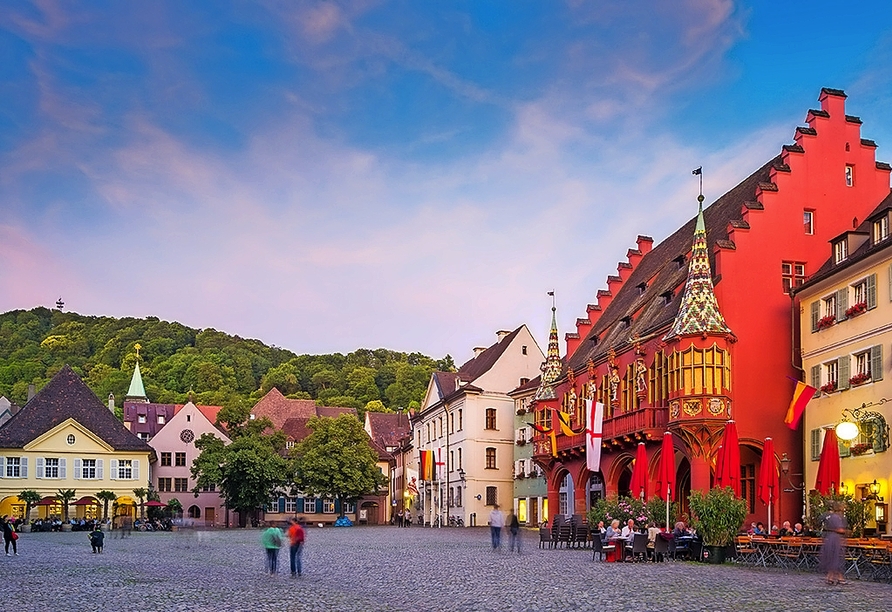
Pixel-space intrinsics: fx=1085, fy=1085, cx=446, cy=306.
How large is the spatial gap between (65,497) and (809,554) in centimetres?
6391

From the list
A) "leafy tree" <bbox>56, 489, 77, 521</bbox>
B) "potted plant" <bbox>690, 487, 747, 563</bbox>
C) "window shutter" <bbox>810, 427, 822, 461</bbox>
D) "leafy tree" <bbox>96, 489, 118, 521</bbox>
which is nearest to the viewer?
"potted plant" <bbox>690, 487, 747, 563</bbox>

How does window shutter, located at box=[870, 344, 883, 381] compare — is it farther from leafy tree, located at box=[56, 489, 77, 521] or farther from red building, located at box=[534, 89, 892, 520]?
leafy tree, located at box=[56, 489, 77, 521]

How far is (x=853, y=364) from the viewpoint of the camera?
36312 mm

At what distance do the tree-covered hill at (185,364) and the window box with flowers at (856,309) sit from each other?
9688 centimetres

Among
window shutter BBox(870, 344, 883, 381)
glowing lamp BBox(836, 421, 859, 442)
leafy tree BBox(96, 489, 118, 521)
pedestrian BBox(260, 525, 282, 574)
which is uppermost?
window shutter BBox(870, 344, 883, 381)

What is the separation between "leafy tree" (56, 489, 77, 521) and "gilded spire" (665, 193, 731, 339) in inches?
2159

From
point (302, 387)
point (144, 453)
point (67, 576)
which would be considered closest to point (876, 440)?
point (67, 576)

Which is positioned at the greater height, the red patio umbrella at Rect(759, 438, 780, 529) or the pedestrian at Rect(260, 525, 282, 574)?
the red patio umbrella at Rect(759, 438, 780, 529)

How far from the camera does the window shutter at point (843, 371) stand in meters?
36.6

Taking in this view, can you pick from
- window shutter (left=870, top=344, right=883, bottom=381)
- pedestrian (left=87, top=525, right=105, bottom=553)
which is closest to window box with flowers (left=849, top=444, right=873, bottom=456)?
window shutter (left=870, top=344, right=883, bottom=381)

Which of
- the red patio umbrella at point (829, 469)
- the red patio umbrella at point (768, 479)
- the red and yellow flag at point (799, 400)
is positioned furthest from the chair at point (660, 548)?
the red and yellow flag at point (799, 400)

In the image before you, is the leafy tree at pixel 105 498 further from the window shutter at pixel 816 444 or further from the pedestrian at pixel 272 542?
the pedestrian at pixel 272 542

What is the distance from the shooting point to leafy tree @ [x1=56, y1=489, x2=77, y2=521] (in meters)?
80.2

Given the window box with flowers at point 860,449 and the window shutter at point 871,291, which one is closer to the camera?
the window box with flowers at point 860,449
